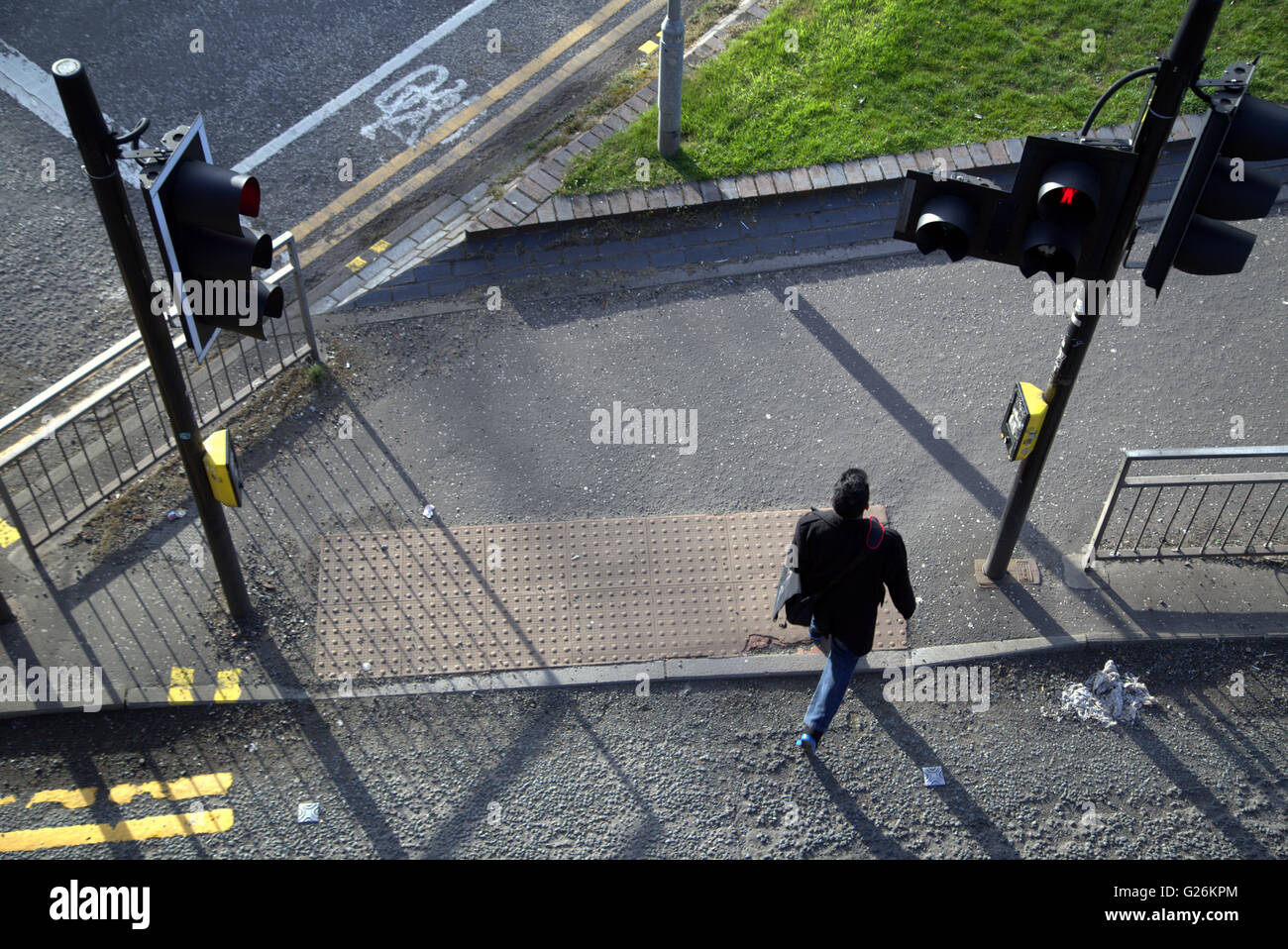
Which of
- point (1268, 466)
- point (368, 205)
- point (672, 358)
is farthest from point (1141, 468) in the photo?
point (368, 205)

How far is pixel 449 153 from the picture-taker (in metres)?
10.7

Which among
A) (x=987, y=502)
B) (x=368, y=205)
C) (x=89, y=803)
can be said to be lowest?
(x=89, y=803)

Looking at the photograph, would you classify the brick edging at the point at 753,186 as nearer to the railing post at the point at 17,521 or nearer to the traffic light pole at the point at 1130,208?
the traffic light pole at the point at 1130,208

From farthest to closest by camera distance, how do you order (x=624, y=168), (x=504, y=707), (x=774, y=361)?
(x=624, y=168) < (x=774, y=361) < (x=504, y=707)

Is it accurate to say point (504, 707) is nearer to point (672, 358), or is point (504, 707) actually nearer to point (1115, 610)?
point (672, 358)

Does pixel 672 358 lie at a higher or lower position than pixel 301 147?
lower

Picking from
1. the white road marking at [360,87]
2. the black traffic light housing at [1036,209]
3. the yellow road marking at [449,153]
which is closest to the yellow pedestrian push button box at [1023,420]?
the black traffic light housing at [1036,209]

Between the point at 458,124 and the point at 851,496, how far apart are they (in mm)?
6652

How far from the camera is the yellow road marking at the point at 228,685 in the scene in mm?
6952

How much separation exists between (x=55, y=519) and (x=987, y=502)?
640cm

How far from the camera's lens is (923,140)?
997 centimetres

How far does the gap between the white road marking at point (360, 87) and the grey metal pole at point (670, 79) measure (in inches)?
113

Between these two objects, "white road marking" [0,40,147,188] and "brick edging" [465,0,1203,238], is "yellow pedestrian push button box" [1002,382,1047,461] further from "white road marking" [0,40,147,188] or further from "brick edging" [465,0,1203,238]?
"white road marking" [0,40,147,188]

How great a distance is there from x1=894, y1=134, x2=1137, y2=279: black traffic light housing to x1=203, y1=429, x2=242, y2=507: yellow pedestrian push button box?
3811 mm
